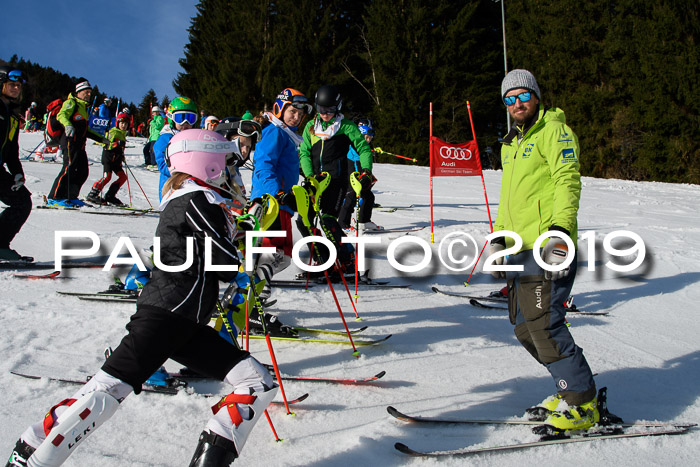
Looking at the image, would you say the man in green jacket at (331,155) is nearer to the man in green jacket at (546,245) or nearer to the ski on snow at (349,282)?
the ski on snow at (349,282)

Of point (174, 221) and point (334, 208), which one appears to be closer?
point (174, 221)

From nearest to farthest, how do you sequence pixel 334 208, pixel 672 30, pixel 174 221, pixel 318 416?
1. pixel 174 221
2. pixel 318 416
3. pixel 334 208
4. pixel 672 30

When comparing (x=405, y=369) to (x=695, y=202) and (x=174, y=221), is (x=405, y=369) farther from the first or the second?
(x=695, y=202)

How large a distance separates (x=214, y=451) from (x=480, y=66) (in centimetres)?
2985

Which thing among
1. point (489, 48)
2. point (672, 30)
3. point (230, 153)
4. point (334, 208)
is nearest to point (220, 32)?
point (489, 48)

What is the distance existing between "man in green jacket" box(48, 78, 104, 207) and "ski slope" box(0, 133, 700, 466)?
2.52 meters

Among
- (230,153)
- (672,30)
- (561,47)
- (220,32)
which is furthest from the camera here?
(220,32)

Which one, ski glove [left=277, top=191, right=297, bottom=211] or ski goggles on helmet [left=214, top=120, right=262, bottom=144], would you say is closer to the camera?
ski goggles on helmet [left=214, top=120, right=262, bottom=144]

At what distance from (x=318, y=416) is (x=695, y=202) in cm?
1412

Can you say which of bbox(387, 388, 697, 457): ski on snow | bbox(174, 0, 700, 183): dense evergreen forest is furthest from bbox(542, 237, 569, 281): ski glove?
bbox(174, 0, 700, 183): dense evergreen forest

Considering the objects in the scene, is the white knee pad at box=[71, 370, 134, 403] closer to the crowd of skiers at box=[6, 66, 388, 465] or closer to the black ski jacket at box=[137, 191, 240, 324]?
the crowd of skiers at box=[6, 66, 388, 465]

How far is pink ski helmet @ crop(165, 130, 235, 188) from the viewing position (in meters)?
2.38

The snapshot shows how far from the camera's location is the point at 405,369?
3.69 meters

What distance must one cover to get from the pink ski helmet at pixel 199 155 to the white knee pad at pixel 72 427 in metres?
1.04
